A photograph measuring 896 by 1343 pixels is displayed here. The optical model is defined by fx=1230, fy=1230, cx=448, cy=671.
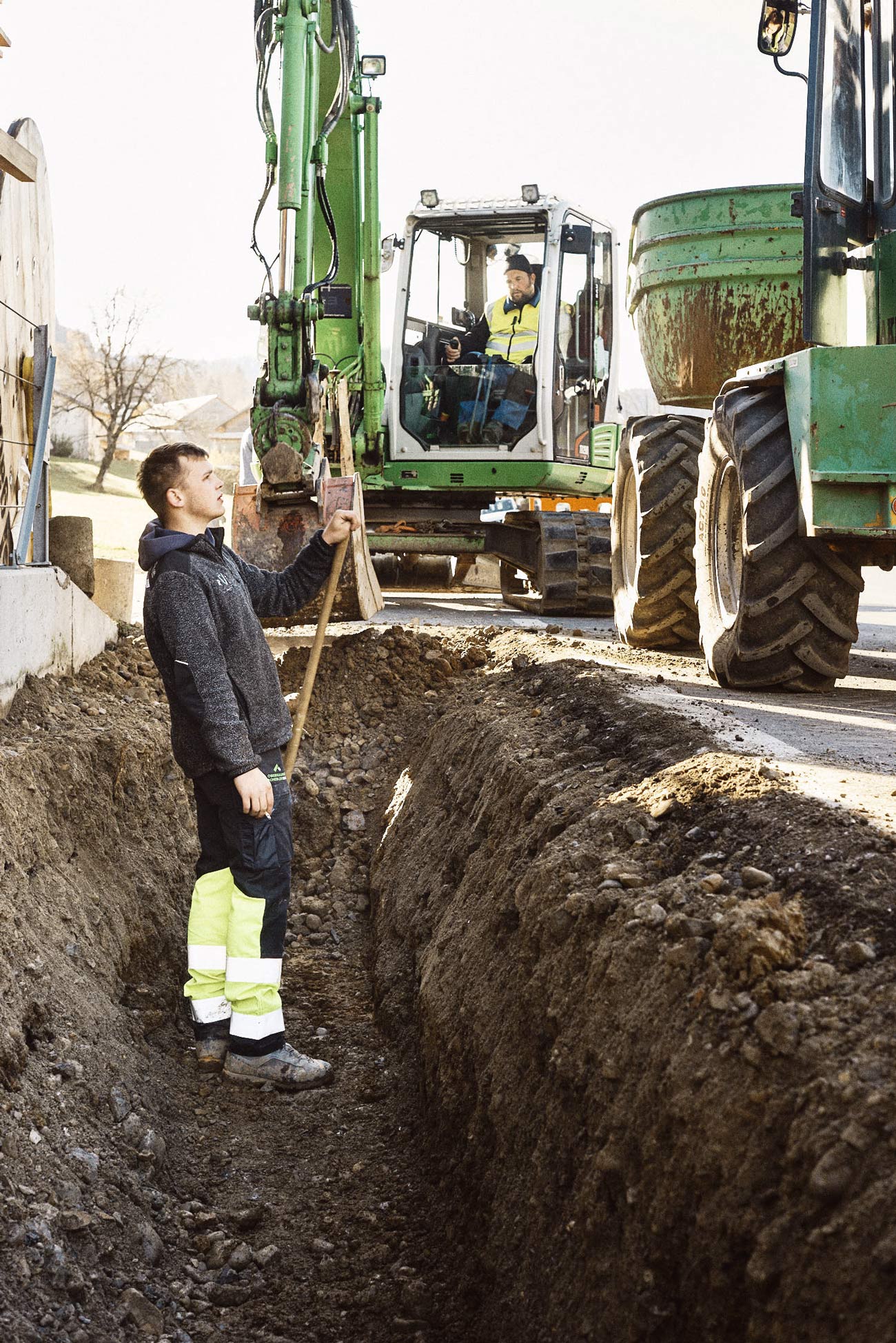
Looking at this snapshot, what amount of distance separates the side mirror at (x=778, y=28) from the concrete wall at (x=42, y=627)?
161 inches

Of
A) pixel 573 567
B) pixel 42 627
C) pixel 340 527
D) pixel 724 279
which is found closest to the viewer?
pixel 340 527

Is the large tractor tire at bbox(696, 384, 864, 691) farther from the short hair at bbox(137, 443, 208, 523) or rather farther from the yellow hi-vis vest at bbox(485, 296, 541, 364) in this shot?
the yellow hi-vis vest at bbox(485, 296, 541, 364)

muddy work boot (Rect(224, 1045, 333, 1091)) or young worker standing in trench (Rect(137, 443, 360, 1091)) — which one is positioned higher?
young worker standing in trench (Rect(137, 443, 360, 1091))

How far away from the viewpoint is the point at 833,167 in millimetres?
5543

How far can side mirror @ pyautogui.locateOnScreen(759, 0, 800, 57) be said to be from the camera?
5.53 metres

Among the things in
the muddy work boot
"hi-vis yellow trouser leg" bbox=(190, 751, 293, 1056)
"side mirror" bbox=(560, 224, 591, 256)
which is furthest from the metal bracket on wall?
"side mirror" bbox=(560, 224, 591, 256)

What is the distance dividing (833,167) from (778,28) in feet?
2.23

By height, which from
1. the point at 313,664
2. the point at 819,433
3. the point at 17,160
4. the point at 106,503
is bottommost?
the point at 313,664

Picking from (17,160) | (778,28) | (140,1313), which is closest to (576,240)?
(778,28)

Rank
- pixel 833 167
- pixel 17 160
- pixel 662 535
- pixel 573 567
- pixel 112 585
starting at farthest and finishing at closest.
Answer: pixel 573 567, pixel 112 585, pixel 662 535, pixel 17 160, pixel 833 167

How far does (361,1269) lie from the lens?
3270 mm

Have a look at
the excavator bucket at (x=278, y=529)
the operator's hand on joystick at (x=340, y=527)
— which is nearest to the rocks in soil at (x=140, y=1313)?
the operator's hand on joystick at (x=340, y=527)

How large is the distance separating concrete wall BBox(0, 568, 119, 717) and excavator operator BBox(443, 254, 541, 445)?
5.23m

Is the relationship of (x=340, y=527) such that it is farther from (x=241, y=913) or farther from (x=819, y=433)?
(x=819, y=433)
